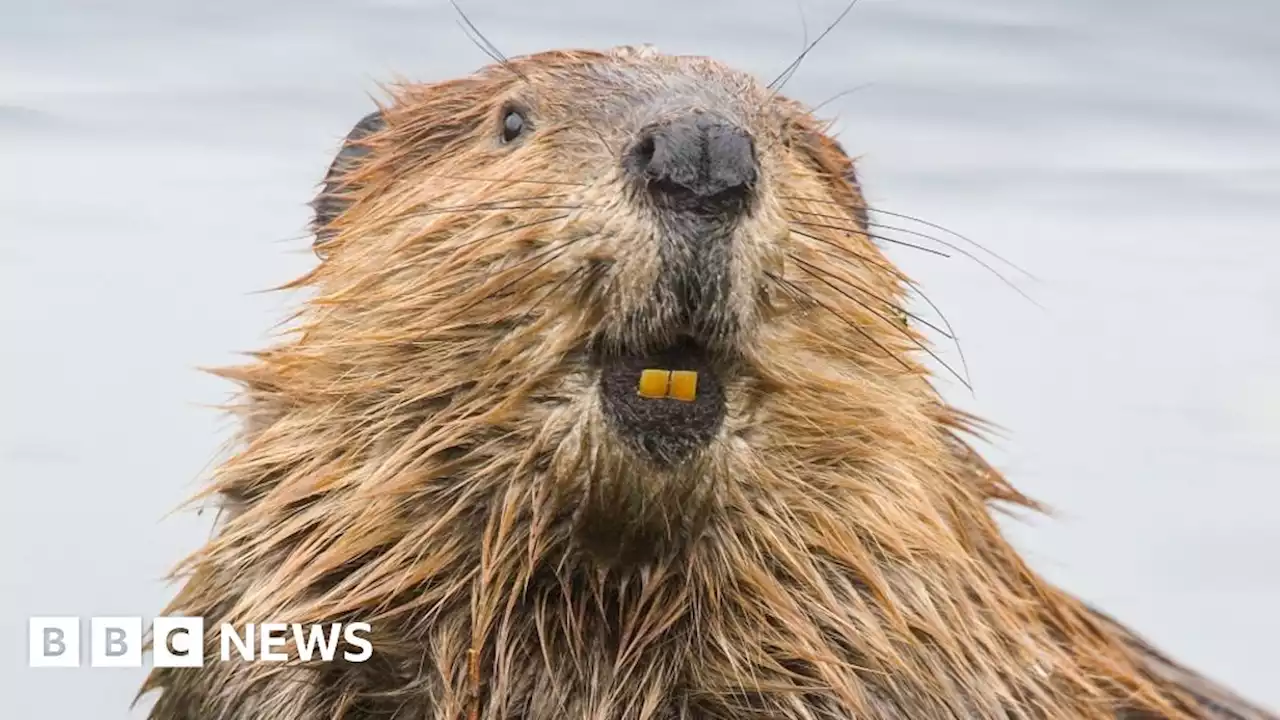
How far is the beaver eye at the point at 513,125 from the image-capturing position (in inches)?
108

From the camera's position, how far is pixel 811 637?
247cm

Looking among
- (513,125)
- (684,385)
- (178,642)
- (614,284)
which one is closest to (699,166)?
(614,284)

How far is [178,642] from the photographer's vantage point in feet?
8.76

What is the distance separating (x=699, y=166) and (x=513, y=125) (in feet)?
2.24

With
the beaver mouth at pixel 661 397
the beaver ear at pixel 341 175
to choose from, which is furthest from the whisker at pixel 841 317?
the beaver ear at pixel 341 175

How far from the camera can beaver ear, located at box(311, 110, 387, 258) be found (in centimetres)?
310

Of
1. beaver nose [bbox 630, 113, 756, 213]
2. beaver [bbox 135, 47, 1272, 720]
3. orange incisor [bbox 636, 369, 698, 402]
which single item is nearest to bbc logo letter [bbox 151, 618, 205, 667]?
beaver [bbox 135, 47, 1272, 720]

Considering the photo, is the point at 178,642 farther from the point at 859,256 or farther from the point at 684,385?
the point at 859,256

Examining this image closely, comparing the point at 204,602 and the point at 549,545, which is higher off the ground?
the point at 549,545

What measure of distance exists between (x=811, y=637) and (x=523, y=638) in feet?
1.34

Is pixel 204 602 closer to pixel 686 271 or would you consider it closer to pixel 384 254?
pixel 384 254

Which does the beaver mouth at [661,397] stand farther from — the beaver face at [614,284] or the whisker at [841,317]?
the whisker at [841,317]

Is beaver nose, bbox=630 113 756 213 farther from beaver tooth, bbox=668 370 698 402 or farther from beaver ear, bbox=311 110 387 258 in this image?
beaver ear, bbox=311 110 387 258

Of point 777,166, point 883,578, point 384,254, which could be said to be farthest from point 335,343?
point 883,578
